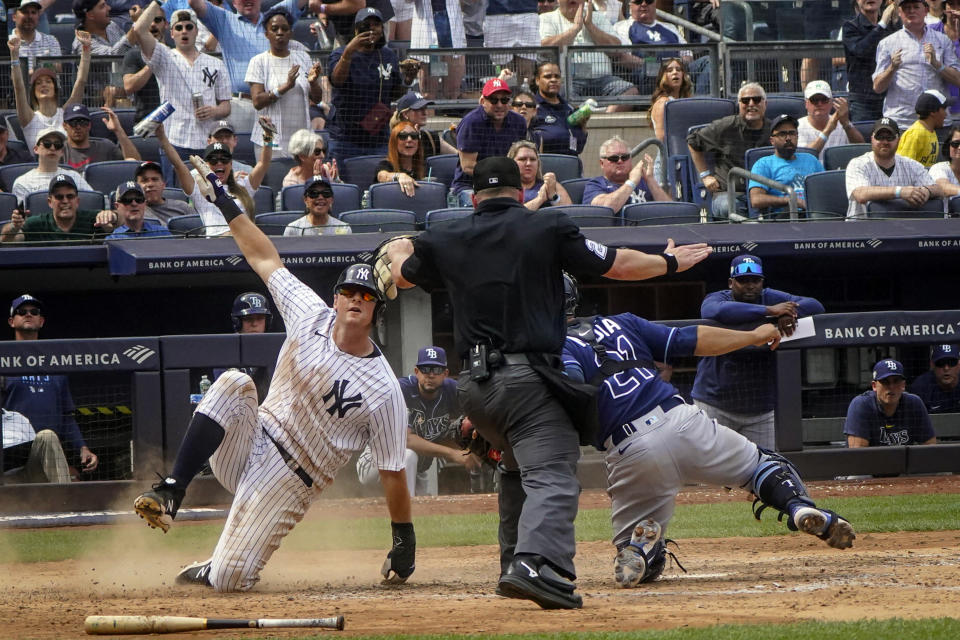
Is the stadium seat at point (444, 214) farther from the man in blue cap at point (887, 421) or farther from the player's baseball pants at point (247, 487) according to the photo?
the player's baseball pants at point (247, 487)

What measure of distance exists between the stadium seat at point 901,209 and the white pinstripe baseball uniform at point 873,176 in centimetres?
8

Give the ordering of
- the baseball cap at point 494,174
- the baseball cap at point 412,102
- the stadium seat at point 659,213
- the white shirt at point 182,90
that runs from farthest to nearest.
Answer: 1. the white shirt at point 182,90
2. the baseball cap at point 412,102
3. the stadium seat at point 659,213
4. the baseball cap at point 494,174

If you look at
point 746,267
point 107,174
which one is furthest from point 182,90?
point 746,267

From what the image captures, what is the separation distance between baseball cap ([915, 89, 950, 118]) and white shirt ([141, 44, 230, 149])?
5971 millimetres

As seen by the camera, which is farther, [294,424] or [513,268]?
[294,424]

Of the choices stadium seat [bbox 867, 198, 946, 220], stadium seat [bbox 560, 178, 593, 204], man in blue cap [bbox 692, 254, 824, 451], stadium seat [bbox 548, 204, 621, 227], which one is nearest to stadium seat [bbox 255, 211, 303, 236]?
stadium seat [bbox 548, 204, 621, 227]

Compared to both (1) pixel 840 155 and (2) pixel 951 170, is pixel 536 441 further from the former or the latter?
(1) pixel 840 155

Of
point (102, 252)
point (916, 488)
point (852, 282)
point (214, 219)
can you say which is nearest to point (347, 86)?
point (214, 219)

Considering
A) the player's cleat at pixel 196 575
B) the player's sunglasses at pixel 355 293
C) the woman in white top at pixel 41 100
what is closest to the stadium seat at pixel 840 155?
the woman in white top at pixel 41 100

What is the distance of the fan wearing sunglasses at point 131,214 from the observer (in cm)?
966

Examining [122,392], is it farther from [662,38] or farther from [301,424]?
[662,38]

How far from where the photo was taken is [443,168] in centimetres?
1098

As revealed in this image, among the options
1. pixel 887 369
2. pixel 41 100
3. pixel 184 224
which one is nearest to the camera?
pixel 887 369

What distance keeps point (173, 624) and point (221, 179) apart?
5.95m
